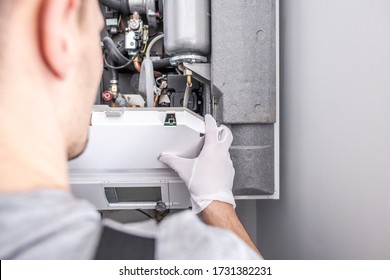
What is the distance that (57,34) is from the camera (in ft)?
1.09

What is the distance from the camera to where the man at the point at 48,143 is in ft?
0.94

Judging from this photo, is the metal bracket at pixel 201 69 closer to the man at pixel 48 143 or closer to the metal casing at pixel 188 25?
the metal casing at pixel 188 25

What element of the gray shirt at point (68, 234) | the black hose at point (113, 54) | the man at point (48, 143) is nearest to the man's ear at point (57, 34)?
the man at point (48, 143)

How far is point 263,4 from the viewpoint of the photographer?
3.15 feet

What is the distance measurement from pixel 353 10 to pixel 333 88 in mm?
200

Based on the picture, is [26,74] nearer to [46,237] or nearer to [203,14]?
[46,237]

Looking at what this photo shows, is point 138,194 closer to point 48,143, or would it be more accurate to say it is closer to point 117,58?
point 117,58

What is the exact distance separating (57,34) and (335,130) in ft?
2.39

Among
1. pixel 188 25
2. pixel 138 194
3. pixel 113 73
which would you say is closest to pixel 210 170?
pixel 138 194

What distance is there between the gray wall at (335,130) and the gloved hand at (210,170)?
0.87 ft

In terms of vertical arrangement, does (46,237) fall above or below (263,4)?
below

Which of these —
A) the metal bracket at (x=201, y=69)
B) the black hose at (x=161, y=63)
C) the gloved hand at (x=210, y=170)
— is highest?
the black hose at (x=161, y=63)

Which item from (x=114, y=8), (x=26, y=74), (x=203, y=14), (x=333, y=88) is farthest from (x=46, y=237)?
(x=114, y=8)

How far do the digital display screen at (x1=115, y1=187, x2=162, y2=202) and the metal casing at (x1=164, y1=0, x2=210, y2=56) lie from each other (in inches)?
20.7
